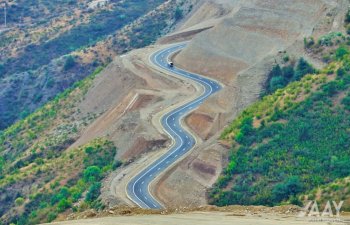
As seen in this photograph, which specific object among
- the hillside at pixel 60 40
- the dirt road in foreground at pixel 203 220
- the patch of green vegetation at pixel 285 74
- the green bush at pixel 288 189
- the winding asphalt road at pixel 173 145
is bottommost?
the hillside at pixel 60 40

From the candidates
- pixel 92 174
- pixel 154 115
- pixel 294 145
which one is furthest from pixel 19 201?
pixel 294 145

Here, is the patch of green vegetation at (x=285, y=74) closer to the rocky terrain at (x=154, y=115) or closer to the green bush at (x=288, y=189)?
the rocky terrain at (x=154, y=115)

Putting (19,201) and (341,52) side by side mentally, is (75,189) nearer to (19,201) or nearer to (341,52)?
(19,201)

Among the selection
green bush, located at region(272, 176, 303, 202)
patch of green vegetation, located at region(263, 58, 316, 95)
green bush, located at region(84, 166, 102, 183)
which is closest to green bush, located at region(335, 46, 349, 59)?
patch of green vegetation, located at region(263, 58, 316, 95)

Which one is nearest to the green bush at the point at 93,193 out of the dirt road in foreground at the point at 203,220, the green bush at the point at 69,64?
the dirt road in foreground at the point at 203,220

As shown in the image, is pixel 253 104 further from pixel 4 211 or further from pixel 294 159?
pixel 4 211

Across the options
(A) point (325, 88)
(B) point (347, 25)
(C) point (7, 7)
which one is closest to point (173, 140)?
(A) point (325, 88)
